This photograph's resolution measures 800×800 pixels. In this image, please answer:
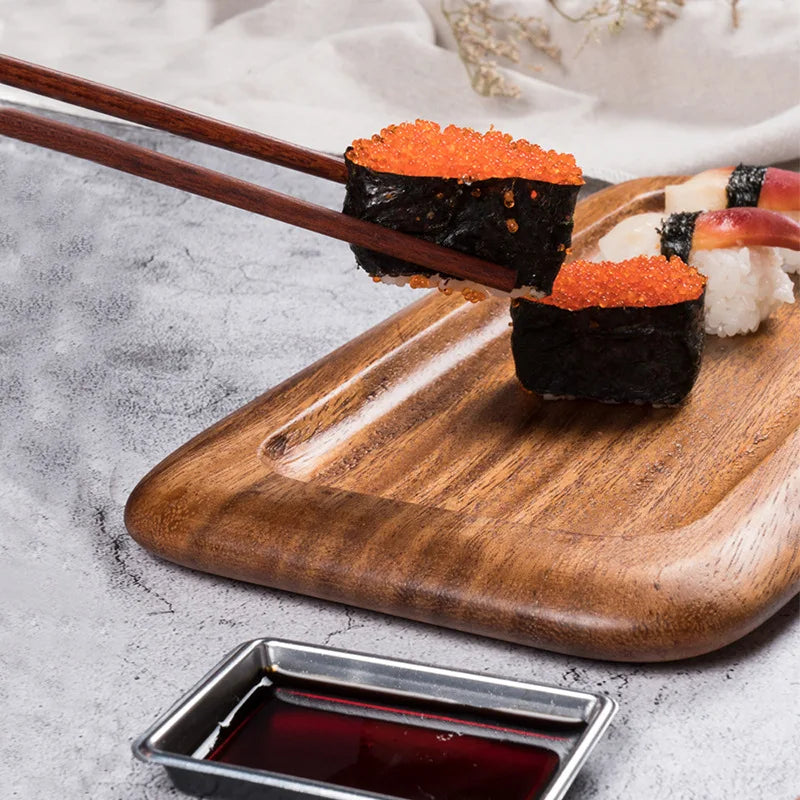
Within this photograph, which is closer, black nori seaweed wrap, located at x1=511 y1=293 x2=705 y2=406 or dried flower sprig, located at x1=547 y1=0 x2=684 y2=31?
black nori seaweed wrap, located at x1=511 y1=293 x2=705 y2=406

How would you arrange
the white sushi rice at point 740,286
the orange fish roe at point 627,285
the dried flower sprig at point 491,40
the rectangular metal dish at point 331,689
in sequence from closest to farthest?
1. the rectangular metal dish at point 331,689
2. the orange fish roe at point 627,285
3. the white sushi rice at point 740,286
4. the dried flower sprig at point 491,40

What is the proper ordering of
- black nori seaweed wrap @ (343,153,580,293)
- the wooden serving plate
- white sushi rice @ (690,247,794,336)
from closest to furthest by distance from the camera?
the wooden serving plate
black nori seaweed wrap @ (343,153,580,293)
white sushi rice @ (690,247,794,336)

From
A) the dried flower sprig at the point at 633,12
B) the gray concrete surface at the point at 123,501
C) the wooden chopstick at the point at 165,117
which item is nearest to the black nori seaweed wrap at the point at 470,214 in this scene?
the wooden chopstick at the point at 165,117

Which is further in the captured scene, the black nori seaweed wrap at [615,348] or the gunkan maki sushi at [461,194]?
the black nori seaweed wrap at [615,348]

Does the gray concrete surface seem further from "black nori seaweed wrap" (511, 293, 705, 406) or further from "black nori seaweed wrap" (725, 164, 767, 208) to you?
"black nori seaweed wrap" (725, 164, 767, 208)

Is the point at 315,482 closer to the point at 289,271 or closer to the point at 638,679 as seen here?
the point at 638,679

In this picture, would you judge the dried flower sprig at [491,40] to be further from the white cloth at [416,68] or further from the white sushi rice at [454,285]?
the white sushi rice at [454,285]

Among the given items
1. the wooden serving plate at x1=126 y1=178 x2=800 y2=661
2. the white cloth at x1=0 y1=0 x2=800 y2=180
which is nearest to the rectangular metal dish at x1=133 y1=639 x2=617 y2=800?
the wooden serving plate at x1=126 y1=178 x2=800 y2=661

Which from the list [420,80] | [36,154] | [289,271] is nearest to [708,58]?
[420,80]
